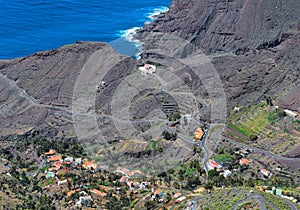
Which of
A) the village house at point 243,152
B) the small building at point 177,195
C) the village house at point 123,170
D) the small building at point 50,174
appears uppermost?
the small building at point 50,174

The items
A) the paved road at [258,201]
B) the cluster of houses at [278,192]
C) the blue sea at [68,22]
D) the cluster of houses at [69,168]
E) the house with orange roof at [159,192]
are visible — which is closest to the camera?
the paved road at [258,201]

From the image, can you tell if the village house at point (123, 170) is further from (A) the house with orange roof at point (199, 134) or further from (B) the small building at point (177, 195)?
(A) the house with orange roof at point (199, 134)

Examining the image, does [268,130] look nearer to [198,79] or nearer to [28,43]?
[198,79]

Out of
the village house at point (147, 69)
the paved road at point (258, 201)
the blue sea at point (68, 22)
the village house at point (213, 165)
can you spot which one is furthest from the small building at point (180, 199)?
the blue sea at point (68, 22)

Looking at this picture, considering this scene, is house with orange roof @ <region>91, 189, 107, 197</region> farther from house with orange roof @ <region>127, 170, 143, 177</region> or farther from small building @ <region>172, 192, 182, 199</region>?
small building @ <region>172, 192, 182, 199</region>

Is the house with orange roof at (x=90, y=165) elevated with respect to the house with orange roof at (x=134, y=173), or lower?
elevated

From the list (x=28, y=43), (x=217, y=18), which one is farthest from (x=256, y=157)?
(x=28, y=43)

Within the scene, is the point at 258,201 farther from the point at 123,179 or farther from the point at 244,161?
the point at 123,179
